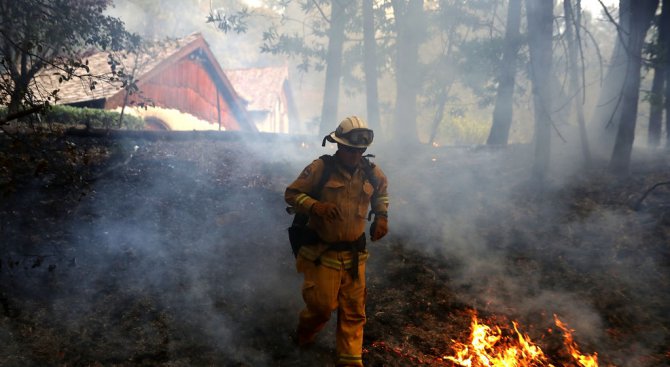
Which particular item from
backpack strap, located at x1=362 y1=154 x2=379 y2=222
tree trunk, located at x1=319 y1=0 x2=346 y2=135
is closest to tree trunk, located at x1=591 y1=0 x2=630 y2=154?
backpack strap, located at x1=362 y1=154 x2=379 y2=222

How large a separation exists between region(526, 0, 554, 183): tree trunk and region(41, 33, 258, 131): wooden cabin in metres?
11.2

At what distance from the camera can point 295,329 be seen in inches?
176

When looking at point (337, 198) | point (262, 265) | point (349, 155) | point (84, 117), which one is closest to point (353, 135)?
point (349, 155)

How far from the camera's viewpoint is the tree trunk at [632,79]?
7.32 m

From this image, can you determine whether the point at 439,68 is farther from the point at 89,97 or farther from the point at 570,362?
the point at 570,362

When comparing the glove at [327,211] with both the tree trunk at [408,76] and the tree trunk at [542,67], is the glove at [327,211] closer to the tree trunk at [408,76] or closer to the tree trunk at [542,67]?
the tree trunk at [542,67]

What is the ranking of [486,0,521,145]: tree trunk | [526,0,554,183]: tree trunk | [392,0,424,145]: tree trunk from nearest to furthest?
[526,0,554,183]: tree trunk < [486,0,521,145]: tree trunk < [392,0,424,145]: tree trunk

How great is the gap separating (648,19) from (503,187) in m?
3.86

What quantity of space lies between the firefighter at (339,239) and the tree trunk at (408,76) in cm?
890

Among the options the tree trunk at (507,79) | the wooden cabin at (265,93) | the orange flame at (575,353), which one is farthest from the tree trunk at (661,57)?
the wooden cabin at (265,93)

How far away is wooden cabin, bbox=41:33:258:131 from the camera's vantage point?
14773mm

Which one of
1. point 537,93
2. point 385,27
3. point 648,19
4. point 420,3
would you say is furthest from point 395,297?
point 385,27

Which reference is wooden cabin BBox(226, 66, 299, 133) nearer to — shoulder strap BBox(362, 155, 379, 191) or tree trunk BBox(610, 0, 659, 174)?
tree trunk BBox(610, 0, 659, 174)

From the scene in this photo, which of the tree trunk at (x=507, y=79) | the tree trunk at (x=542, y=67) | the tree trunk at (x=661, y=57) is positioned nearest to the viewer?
the tree trunk at (x=661, y=57)
